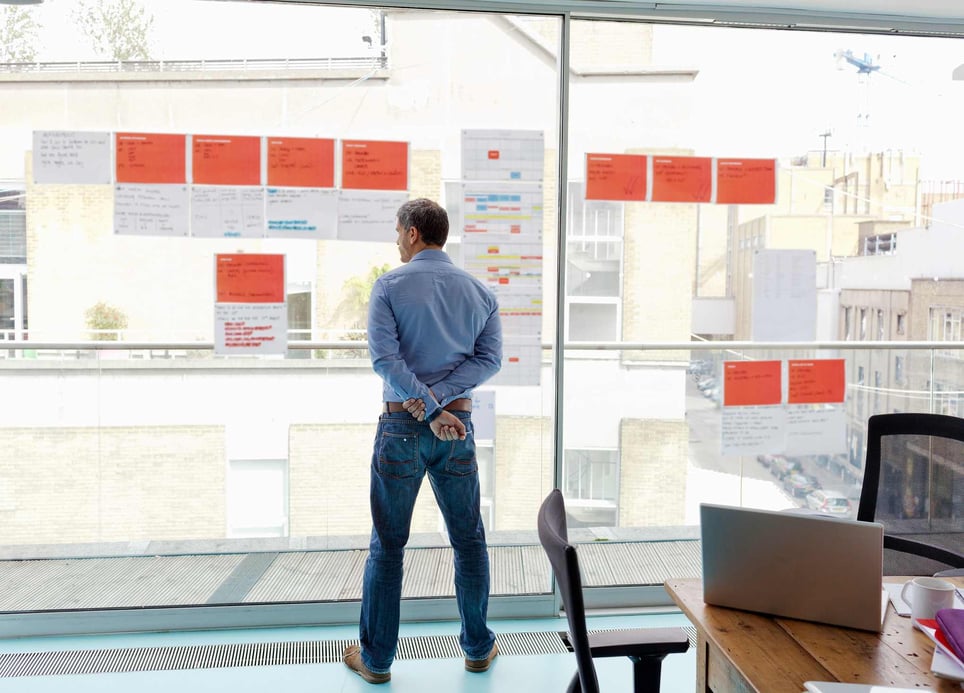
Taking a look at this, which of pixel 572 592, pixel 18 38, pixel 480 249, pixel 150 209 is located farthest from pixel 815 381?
pixel 18 38

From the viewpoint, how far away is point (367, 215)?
3.30 m

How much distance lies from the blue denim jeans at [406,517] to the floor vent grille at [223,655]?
28cm

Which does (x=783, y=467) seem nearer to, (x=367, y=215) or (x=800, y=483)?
(x=800, y=483)

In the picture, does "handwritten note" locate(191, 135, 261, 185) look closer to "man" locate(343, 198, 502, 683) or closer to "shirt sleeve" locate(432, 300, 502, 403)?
"man" locate(343, 198, 502, 683)

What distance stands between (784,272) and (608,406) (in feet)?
3.11

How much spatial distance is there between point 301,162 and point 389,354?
108 cm

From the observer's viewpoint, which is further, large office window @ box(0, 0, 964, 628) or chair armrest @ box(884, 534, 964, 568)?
large office window @ box(0, 0, 964, 628)

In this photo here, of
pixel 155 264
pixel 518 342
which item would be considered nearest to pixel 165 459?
pixel 155 264

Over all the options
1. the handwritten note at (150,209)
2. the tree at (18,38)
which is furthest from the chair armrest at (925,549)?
the tree at (18,38)

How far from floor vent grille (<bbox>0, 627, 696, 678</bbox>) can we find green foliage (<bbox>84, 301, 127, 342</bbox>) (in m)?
1.20

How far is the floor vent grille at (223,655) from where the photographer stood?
2916 mm

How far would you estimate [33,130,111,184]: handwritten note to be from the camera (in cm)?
316

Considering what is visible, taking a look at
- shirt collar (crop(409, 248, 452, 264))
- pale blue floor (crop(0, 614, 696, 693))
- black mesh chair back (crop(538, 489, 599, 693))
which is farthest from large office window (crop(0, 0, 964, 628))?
black mesh chair back (crop(538, 489, 599, 693))

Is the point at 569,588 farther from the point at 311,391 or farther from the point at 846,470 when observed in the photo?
the point at 846,470
